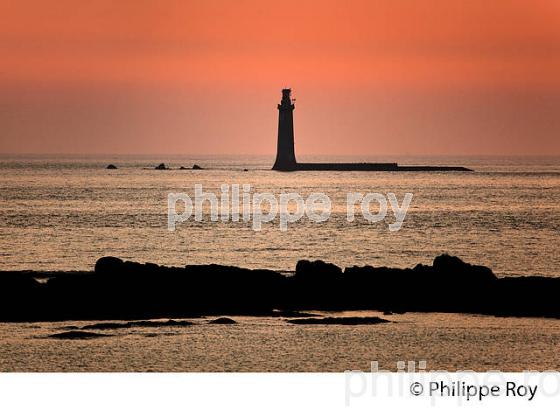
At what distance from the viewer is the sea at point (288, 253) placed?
20.7 metres

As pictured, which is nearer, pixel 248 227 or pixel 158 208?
pixel 248 227

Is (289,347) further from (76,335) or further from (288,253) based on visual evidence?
(288,253)

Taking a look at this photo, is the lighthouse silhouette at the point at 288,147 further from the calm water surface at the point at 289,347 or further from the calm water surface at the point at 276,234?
the calm water surface at the point at 289,347

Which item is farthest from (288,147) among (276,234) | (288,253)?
(288,253)

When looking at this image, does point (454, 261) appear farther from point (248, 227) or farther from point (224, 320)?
point (248, 227)

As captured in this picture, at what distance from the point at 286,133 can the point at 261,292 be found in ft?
249

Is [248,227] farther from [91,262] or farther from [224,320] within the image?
[224,320]

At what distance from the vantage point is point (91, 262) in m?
36.9

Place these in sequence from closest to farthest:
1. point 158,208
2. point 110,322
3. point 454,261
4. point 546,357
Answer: point 546,357, point 110,322, point 454,261, point 158,208

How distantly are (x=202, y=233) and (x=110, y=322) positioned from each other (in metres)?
28.9

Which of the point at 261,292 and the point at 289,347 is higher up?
the point at 261,292

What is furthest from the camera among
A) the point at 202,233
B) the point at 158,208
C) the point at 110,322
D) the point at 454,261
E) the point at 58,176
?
the point at 58,176

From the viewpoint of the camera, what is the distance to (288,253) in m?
40.6
